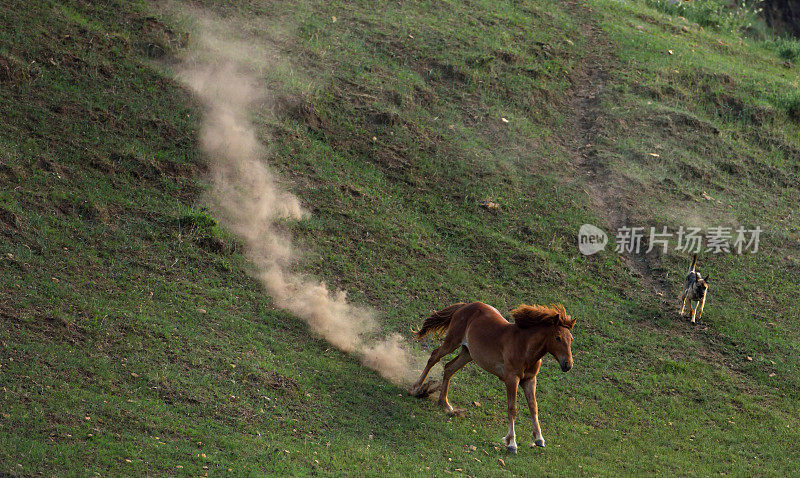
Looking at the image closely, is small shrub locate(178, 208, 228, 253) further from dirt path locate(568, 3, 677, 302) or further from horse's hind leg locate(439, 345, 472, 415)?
dirt path locate(568, 3, 677, 302)

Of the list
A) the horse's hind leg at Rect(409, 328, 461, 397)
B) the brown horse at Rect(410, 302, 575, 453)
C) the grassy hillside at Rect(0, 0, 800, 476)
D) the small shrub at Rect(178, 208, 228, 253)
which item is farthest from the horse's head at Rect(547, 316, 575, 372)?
the small shrub at Rect(178, 208, 228, 253)

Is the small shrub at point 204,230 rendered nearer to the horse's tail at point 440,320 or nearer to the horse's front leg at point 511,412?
the horse's tail at point 440,320

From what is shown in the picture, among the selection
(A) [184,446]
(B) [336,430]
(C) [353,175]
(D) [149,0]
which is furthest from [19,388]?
(D) [149,0]

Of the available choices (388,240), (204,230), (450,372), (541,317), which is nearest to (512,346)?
(541,317)

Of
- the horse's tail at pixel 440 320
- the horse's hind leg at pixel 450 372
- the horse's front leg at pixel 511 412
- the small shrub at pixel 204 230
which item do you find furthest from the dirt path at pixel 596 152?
the small shrub at pixel 204 230

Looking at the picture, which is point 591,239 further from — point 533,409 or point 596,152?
point 533,409

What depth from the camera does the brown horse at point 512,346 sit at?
12.2 m

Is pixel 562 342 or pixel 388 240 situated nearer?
pixel 562 342

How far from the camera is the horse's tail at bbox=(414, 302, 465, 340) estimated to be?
14.0 m

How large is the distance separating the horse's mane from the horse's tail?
1613 millimetres

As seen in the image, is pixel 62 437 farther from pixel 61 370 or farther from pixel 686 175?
pixel 686 175

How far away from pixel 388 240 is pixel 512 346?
712 centimetres

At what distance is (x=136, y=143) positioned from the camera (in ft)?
61.3

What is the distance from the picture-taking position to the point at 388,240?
19.2 metres
